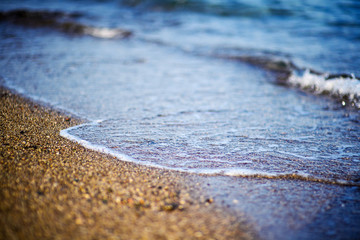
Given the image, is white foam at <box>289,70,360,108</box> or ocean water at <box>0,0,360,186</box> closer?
ocean water at <box>0,0,360,186</box>

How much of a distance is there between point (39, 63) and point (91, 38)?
2.92 m

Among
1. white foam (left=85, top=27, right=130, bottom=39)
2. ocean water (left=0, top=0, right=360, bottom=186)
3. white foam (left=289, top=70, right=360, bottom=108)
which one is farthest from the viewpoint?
white foam (left=85, top=27, right=130, bottom=39)

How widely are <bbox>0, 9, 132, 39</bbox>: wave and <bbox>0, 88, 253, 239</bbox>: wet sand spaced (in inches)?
256

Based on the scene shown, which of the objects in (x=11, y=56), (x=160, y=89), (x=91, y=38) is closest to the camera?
(x=160, y=89)

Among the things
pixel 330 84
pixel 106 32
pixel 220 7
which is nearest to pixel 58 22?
pixel 106 32

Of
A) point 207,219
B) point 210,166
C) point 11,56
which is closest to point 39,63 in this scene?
point 11,56

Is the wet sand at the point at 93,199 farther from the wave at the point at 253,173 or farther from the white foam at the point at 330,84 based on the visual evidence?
the white foam at the point at 330,84

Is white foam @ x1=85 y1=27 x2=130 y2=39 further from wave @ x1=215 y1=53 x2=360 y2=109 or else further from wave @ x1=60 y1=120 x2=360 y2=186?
wave @ x1=60 y1=120 x2=360 y2=186

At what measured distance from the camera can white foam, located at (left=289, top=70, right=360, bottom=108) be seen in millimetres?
4086

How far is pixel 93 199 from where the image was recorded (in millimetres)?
1787

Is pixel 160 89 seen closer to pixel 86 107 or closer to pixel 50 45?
pixel 86 107

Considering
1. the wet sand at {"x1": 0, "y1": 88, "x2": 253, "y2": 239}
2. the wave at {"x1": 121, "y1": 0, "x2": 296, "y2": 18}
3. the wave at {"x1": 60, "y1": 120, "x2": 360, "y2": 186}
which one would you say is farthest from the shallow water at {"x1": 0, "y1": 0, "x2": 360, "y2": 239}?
the wave at {"x1": 121, "y1": 0, "x2": 296, "y2": 18}

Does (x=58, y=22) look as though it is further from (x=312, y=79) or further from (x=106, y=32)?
(x=312, y=79)

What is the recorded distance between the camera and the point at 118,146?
263 cm
